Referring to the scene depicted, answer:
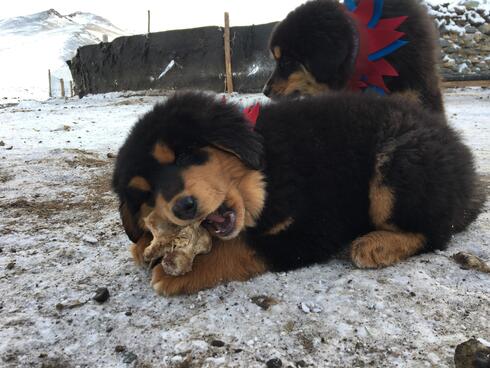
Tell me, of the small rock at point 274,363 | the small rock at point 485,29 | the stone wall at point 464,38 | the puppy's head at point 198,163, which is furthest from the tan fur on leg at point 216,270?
the small rock at point 485,29

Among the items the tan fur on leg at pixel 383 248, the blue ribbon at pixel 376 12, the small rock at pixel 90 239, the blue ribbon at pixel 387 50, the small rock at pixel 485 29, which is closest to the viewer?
the tan fur on leg at pixel 383 248

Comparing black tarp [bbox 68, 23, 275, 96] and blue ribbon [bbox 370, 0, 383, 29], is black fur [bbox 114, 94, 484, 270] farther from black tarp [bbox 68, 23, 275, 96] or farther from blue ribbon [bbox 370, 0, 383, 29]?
black tarp [bbox 68, 23, 275, 96]

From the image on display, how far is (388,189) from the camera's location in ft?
8.52

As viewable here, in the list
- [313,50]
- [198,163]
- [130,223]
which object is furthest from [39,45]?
[198,163]

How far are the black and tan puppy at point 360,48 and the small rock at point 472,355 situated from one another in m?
2.83

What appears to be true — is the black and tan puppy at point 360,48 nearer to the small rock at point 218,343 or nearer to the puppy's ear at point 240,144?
the puppy's ear at point 240,144

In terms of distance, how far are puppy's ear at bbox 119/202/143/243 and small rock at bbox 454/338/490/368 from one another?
1.72 metres

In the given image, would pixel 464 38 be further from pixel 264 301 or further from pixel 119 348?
pixel 119 348

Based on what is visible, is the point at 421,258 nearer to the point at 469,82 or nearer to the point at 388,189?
the point at 388,189

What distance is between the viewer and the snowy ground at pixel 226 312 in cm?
181

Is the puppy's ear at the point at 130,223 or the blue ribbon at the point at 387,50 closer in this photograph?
the puppy's ear at the point at 130,223

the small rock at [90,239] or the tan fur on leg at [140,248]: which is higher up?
the tan fur on leg at [140,248]

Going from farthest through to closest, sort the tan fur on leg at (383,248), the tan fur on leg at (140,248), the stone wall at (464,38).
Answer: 1. the stone wall at (464,38)
2. the tan fur on leg at (140,248)
3. the tan fur on leg at (383,248)

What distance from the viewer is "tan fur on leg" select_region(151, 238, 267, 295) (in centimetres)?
234
